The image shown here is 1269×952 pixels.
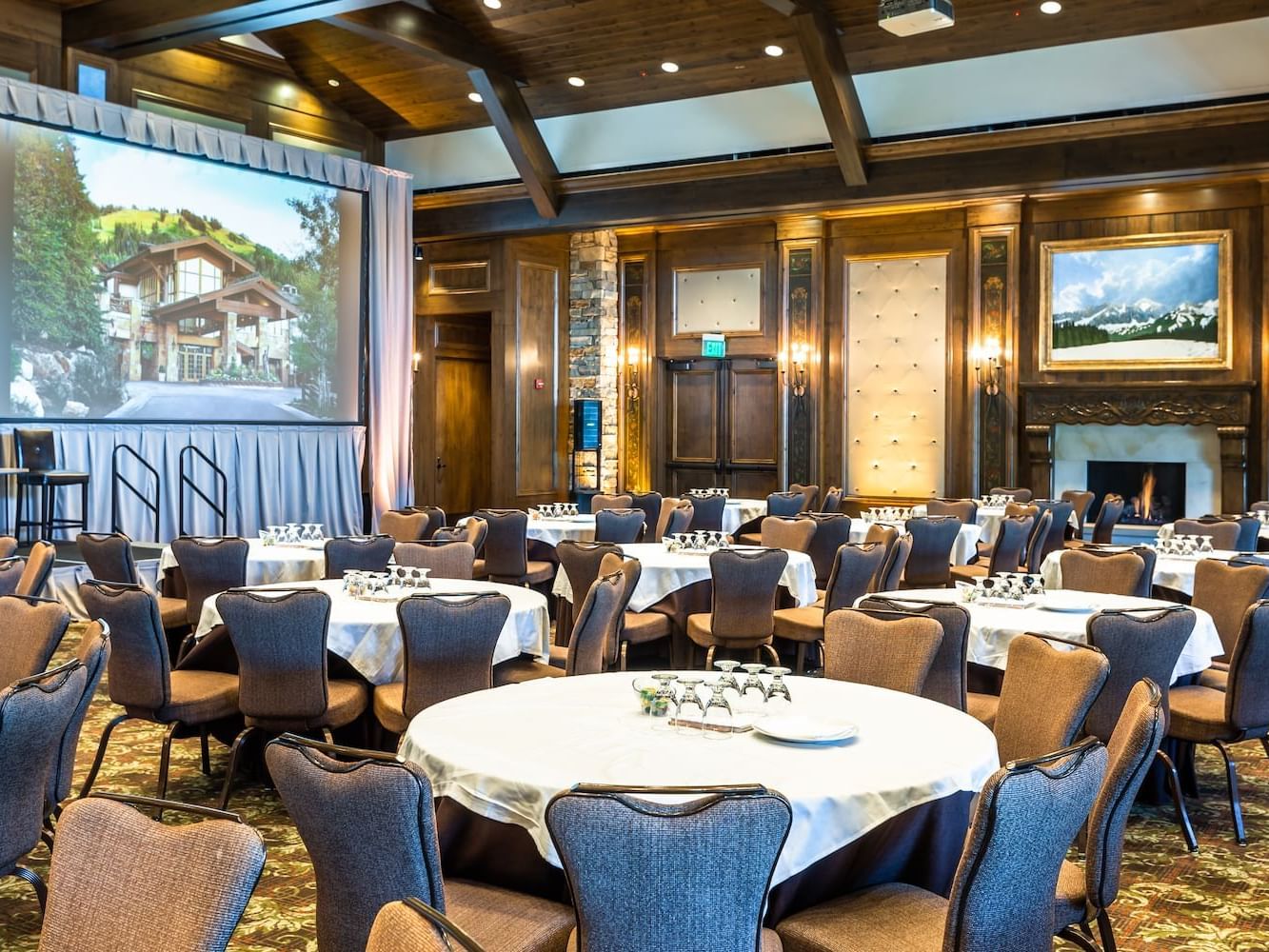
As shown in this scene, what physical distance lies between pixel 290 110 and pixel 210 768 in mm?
11107

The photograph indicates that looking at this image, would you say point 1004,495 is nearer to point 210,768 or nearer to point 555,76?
point 555,76

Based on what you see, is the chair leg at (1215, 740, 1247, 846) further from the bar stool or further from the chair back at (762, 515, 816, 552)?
the bar stool

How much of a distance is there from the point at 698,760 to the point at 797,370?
1216 cm

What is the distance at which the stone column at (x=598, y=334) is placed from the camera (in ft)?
51.5

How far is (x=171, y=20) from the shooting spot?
10.9m

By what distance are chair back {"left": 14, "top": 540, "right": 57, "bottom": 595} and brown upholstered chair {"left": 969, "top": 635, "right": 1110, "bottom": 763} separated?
4190 millimetres

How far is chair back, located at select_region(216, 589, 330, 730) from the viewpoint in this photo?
4.46 meters

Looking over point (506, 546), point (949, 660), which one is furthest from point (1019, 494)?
point (949, 660)

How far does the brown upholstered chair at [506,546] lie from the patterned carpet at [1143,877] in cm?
303

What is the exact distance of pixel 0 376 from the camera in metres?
11.1

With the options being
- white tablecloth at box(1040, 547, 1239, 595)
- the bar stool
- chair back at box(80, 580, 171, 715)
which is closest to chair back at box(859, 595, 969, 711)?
white tablecloth at box(1040, 547, 1239, 595)

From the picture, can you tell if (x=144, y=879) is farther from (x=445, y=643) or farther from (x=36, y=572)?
(x=36, y=572)

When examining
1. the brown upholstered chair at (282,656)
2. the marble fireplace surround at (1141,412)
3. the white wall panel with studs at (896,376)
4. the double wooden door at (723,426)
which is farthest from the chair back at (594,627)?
the double wooden door at (723,426)

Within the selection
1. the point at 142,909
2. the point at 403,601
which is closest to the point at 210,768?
the point at 403,601
